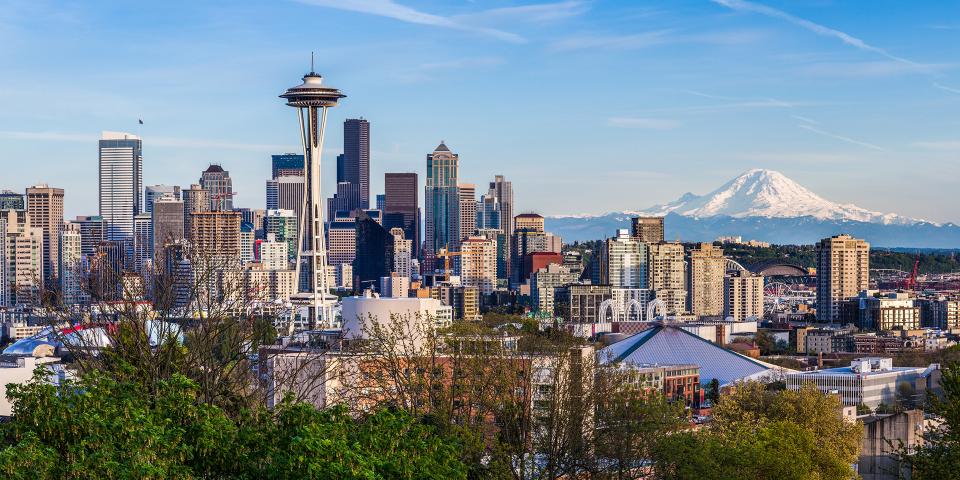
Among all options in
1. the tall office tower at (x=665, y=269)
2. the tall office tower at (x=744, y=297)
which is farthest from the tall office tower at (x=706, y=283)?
the tall office tower at (x=665, y=269)

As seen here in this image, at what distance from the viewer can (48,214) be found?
184 metres

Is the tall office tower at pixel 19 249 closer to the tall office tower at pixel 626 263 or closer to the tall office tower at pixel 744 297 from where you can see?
the tall office tower at pixel 626 263

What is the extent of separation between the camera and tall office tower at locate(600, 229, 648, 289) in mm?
168750

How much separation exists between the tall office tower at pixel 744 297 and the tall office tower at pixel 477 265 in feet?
100

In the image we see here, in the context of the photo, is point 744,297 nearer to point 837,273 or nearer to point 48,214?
point 837,273

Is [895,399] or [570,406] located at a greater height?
[570,406]

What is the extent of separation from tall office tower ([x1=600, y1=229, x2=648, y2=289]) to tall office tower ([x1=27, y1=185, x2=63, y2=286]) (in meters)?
62.0

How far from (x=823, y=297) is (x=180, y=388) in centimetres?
13353

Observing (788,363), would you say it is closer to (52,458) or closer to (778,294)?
(52,458)

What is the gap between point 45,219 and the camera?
184250mm

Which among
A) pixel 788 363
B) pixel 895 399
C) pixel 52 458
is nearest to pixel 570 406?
pixel 52 458

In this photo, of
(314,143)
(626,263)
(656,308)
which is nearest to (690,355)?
(314,143)

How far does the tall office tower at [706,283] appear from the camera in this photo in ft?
531

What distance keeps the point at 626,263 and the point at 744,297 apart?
14143 millimetres
